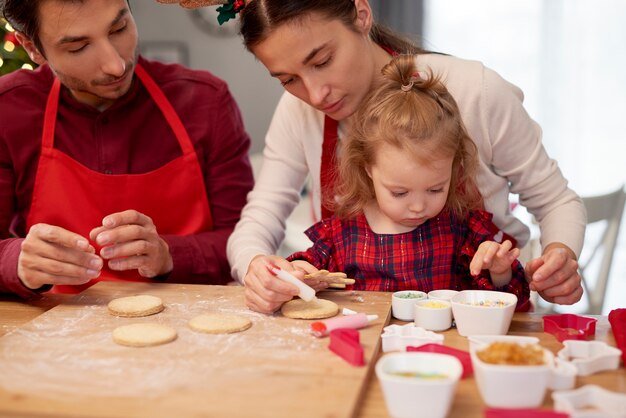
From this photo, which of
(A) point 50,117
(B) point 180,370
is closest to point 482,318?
(B) point 180,370

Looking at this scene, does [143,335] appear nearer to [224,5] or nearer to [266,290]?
[266,290]

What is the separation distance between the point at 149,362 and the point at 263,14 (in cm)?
78

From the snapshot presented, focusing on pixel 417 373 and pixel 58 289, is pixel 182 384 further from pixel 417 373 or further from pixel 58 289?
pixel 58 289

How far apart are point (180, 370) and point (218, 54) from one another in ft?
12.1

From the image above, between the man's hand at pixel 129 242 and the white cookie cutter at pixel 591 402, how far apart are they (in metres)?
0.96

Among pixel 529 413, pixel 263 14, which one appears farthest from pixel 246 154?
pixel 529 413

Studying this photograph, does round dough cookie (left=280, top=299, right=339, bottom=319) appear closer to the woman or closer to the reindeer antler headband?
the woman

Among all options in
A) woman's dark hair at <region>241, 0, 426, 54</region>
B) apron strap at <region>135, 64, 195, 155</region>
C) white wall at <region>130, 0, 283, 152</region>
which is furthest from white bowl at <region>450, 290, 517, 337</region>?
white wall at <region>130, 0, 283, 152</region>

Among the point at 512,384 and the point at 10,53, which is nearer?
the point at 512,384

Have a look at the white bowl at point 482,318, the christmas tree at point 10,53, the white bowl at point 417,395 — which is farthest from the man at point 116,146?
the white bowl at point 417,395

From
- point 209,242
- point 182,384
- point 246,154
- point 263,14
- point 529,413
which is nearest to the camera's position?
point 529,413

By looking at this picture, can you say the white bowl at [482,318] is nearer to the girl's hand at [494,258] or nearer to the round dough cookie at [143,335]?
the girl's hand at [494,258]

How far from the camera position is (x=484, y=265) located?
1.40m

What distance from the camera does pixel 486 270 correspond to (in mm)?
1544
